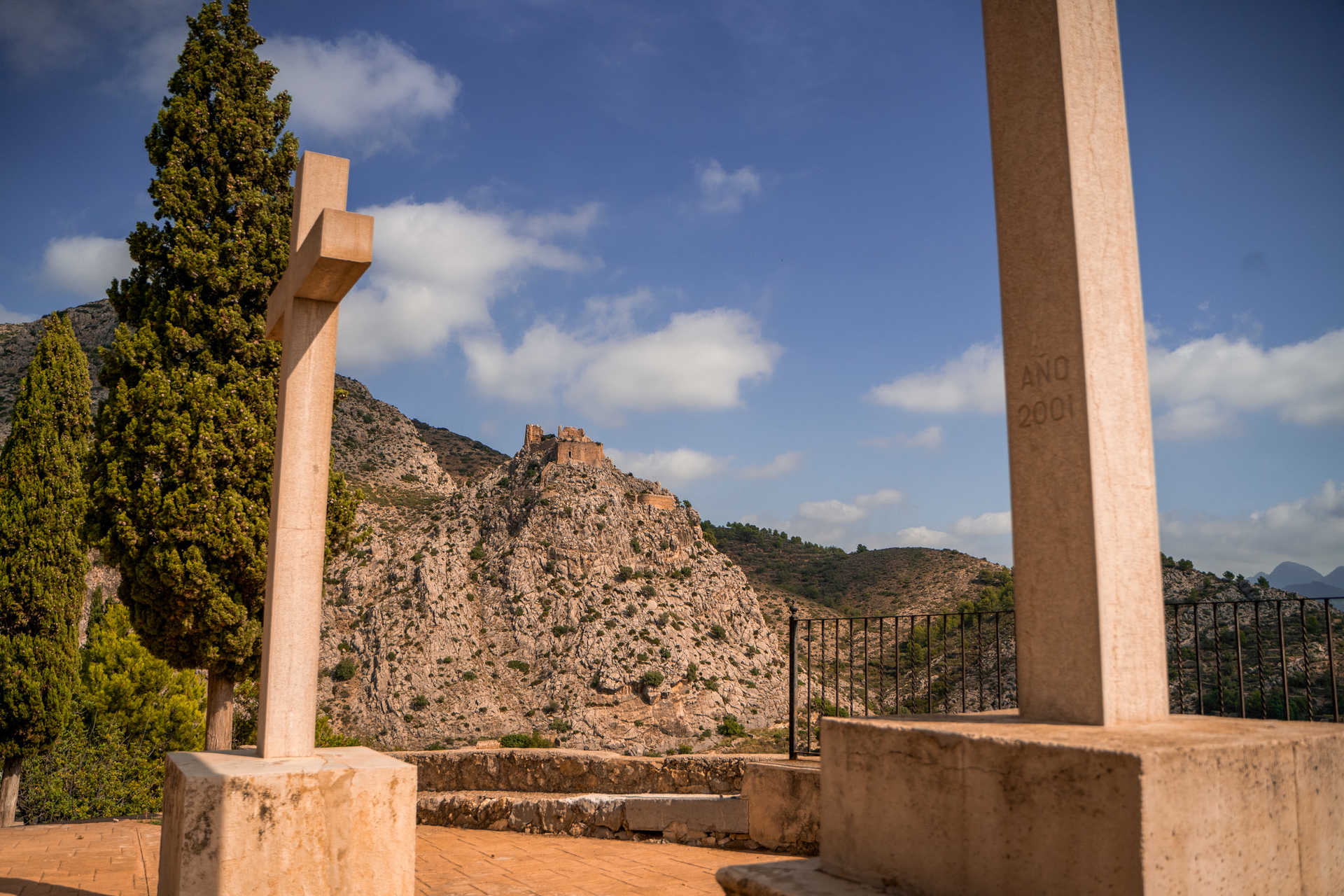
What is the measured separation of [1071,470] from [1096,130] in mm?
962

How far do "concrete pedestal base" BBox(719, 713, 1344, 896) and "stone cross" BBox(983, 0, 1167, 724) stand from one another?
0.17 metres

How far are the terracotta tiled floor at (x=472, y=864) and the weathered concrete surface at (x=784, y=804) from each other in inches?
7.0

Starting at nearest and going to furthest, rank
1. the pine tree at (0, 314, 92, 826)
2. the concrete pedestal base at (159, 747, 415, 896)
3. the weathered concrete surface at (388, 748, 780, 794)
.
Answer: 1. the concrete pedestal base at (159, 747, 415, 896)
2. the weathered concrete surface at (388, 748, 780, 794)
3. the pine tree at (0, 314, 92, 826)

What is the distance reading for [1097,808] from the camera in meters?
1.62

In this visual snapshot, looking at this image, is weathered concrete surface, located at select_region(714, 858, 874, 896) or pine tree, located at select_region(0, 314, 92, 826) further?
pine tree, located at select_region(0, 314, 92, 826)

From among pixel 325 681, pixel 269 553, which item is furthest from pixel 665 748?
pixel 269 553

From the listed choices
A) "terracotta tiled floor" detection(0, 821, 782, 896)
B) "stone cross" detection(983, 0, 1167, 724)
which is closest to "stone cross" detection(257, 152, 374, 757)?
"terracotta tiled floor" detection(0, 821, 782, 896)

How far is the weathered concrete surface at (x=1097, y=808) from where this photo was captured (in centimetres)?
158

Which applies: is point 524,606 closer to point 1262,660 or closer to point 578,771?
point 578,771

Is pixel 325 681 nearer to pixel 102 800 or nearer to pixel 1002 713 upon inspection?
pixel 102 800

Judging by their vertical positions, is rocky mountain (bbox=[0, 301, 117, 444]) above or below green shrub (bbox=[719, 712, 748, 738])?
above

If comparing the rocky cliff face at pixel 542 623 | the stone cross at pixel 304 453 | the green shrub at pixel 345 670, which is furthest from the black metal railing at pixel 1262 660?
the green shrub at pixel 345 670

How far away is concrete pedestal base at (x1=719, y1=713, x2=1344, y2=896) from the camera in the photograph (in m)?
1.59

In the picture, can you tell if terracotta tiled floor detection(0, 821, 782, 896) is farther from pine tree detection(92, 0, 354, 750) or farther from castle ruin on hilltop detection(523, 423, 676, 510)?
castle ruin on hilltop detection(523, 423, 676, 510)
